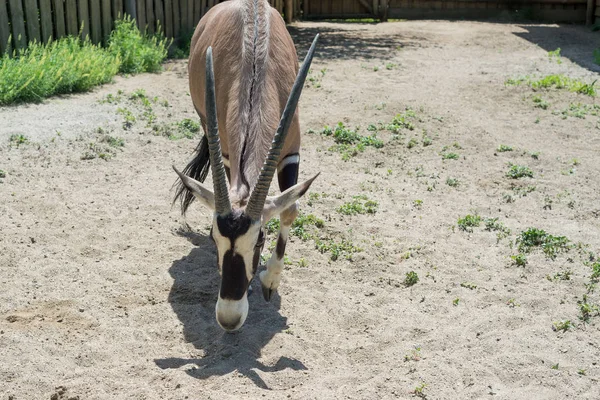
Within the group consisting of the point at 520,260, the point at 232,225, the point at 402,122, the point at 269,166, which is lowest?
the point at 520,260

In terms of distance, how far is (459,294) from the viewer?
523cm

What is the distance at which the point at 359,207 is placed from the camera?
6586 mm

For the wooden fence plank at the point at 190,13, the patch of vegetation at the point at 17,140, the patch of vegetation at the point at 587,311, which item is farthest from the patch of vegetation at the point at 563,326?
the wooden fence plank at the point at 190,13

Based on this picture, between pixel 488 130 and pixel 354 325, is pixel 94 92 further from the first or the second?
pixel 354 325

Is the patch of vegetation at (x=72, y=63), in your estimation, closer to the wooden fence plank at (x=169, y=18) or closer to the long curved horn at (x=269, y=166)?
the wooden fence plank at (x=169, y=18)

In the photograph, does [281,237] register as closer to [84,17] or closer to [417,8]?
[84,17]

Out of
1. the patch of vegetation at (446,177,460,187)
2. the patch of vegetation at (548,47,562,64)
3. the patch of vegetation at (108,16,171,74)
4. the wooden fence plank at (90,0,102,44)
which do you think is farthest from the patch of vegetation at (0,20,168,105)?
the patch of vegetation at (548,47,562,64)

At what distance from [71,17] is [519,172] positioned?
7000mm

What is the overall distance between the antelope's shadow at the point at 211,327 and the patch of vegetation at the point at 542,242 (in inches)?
84.9

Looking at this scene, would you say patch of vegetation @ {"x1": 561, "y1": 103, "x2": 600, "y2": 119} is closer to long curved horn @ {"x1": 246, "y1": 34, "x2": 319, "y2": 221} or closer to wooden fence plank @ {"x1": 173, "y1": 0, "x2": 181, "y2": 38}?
long curved horn @ {"x1": 246, "y1": 34, "x2": 319, "y2": 221}

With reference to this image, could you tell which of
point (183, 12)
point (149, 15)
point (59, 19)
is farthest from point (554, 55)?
point (59, 19)

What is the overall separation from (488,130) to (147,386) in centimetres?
601

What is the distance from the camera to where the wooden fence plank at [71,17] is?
1068 centimetres

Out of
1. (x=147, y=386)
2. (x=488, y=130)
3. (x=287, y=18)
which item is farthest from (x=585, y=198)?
(x=287, y=18)
